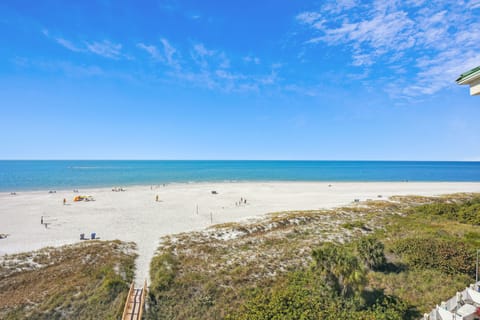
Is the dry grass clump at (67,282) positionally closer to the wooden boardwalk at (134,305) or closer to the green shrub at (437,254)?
the wooden boardwalk at (134,305)

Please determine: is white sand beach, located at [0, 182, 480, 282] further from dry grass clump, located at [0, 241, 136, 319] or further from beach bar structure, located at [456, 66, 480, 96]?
beach bar structure, located at [456, 66, 480, 96]

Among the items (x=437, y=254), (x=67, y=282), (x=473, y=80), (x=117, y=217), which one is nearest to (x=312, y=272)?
(x=437, y=254)

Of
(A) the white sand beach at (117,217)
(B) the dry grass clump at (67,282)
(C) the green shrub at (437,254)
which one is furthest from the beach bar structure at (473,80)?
(A) the white sand beach at (117,217)

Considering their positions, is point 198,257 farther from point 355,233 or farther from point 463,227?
point 463,227

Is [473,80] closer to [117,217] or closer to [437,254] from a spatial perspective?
[437,254]

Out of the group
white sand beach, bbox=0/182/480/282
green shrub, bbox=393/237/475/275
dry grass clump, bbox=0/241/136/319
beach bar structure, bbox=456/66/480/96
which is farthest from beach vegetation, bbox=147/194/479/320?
beach bar structure, bbox=456/66/480/96
